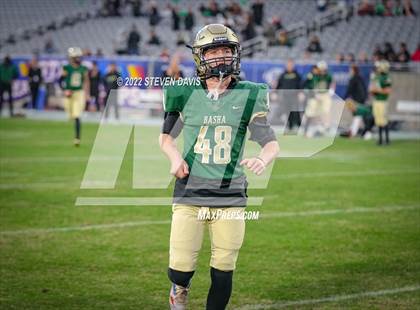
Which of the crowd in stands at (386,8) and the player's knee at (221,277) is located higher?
the player's knee at (221,277)

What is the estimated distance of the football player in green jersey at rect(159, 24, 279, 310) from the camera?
449 cm

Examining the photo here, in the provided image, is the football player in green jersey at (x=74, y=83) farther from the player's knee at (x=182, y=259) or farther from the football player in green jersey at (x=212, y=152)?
the player's knee at (x=182, y=259)

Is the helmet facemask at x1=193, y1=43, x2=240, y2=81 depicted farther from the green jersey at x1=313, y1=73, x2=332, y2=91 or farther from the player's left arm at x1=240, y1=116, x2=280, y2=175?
the green jersey at x1=313, y1=73, x2=332, y2=91

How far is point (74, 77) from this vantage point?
54.9ft

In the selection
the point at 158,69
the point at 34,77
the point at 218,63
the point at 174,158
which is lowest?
the point at 34,77

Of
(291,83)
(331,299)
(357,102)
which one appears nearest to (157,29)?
(291,83)

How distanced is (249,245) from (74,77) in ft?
32.7

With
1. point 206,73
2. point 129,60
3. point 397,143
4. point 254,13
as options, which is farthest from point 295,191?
point 254,13

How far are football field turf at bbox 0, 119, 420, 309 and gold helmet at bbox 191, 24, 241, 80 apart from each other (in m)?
1.74

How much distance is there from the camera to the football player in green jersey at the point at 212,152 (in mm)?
4492

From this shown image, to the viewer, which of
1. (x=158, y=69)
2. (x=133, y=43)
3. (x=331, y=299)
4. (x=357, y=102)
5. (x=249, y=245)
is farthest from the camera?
(x=133, y=43)

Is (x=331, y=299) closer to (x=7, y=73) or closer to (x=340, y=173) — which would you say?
(x=340, y=173)

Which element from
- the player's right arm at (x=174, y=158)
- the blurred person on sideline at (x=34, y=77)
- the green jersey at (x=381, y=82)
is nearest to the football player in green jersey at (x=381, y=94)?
the green jersey at (x=381, y=82)

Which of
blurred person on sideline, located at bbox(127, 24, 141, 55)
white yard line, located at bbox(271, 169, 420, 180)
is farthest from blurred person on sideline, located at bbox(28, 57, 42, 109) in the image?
white yard line, located at bbox(271, 169, 420, 180)
